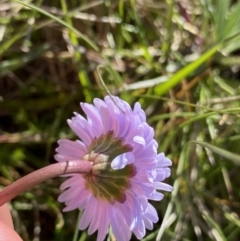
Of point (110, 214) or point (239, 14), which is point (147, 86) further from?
point (110, 214)

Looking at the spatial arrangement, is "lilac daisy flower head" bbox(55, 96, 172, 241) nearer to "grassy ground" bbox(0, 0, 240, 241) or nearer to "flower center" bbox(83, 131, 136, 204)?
"flower center" bbox(83, 131, 136, 204)

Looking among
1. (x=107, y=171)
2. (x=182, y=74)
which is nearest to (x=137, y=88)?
(x=182, y=74)

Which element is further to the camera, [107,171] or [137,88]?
[137,88]

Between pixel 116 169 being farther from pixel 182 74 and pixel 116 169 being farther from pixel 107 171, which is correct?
pixel 182 74

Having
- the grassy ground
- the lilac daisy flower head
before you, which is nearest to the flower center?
the lilac daisy flower head

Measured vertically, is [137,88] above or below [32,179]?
below

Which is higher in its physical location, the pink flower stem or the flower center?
the pink flower stem

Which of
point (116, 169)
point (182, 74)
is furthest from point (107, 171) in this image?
point (182, 74)

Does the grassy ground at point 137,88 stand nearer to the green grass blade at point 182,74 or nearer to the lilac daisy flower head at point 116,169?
the green grass blade at point 182,74
